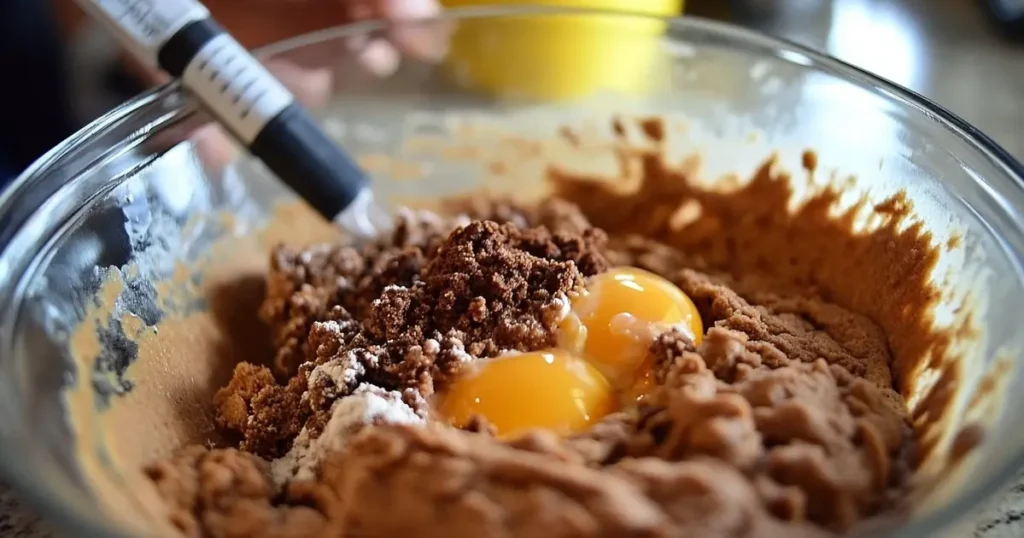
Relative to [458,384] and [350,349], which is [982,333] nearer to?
[458,384]

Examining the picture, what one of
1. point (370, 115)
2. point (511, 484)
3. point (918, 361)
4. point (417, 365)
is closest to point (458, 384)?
point (417, 365)

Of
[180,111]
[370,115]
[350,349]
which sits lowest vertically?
[350,349]

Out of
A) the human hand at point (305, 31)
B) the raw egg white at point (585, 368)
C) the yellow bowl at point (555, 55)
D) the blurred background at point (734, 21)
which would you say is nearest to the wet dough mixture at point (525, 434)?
the raw egg white at point (585, 368)

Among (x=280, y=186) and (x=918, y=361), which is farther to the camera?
(x=280, y=186)

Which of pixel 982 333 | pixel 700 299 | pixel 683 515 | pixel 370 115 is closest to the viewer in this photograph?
pixel 683 515

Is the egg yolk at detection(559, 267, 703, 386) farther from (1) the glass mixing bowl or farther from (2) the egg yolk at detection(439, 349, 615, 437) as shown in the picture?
(1) the glass mixing bowl

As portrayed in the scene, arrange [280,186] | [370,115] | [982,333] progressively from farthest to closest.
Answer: [370,115]
[280,186]
[982,333]

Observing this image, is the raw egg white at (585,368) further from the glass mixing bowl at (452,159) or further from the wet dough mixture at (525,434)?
the glass mixing bowl at (452,159)

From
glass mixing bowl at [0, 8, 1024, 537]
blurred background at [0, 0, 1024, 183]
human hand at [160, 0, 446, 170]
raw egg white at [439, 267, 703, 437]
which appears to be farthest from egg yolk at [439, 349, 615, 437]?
blurred background at [0, 0, 1024, 183]
